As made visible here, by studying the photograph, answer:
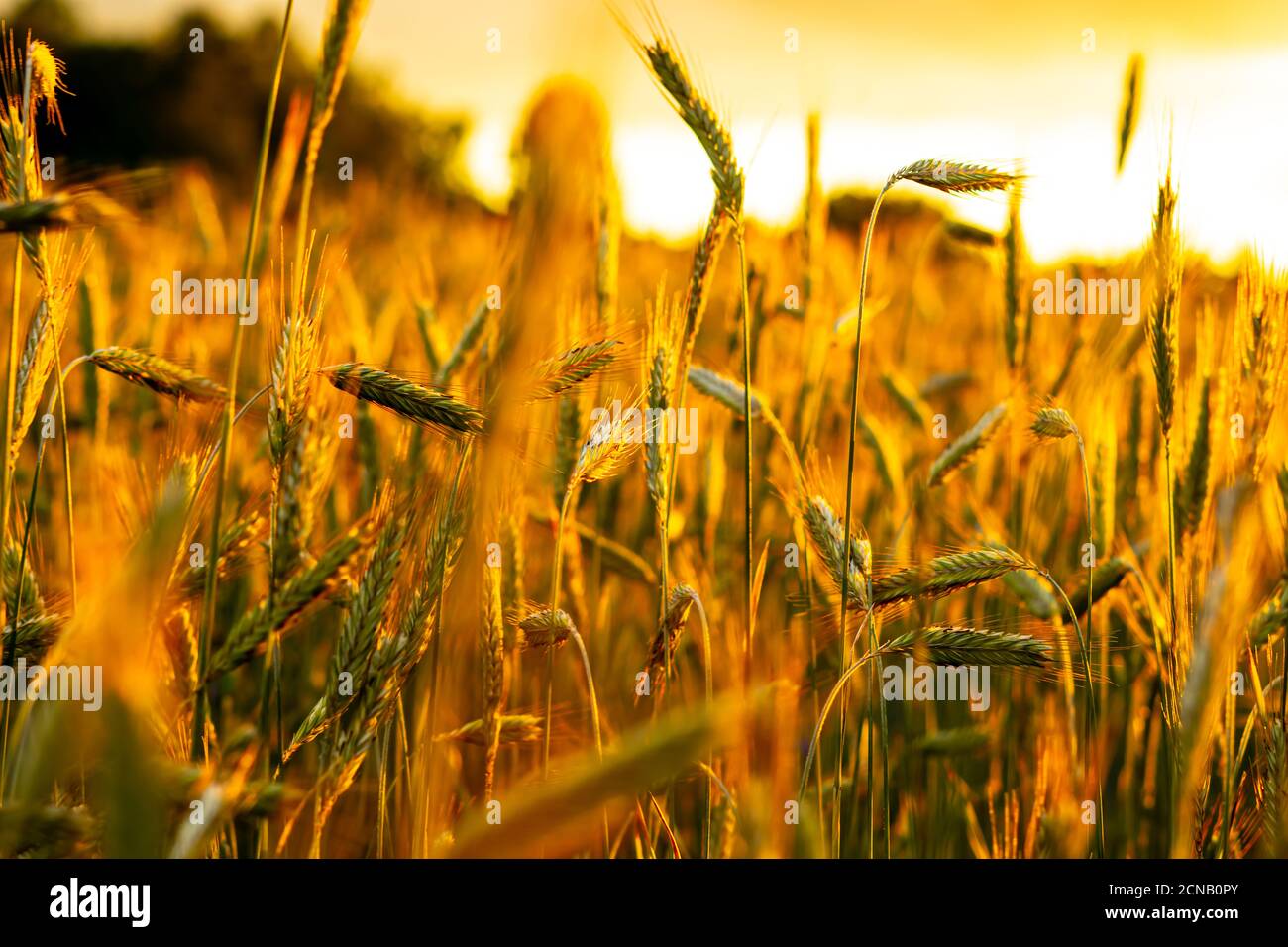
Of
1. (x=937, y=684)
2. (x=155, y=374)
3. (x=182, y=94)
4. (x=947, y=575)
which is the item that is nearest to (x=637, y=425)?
(x=947, y=575)

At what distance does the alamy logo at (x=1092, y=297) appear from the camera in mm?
1969

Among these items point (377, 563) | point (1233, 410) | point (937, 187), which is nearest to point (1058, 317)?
point (1233, 410)

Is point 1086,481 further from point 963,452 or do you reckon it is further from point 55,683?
point 55,683

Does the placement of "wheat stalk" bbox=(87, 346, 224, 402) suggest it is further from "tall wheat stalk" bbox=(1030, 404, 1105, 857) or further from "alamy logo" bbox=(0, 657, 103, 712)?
"tall wheat stalk" bbox=(1030, 404, 1105, 857)

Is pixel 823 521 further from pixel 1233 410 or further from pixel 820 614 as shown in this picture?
pixel 1233 410

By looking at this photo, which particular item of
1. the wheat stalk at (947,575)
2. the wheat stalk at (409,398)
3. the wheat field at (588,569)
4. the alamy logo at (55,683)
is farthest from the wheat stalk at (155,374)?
the wheat stalk at (947,575)

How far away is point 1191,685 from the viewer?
1.02 metres

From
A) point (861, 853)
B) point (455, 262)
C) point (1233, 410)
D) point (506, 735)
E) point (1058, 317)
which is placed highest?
point (455, 262)

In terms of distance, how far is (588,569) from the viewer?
213 centimetres

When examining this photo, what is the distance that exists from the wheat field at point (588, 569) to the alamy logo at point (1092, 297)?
0.02m

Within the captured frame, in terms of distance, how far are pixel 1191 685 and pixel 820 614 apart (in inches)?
23.7

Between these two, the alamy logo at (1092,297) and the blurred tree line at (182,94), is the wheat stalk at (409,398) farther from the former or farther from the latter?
the blurred tree line at (182,94)

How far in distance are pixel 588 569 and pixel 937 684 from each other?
85cm
